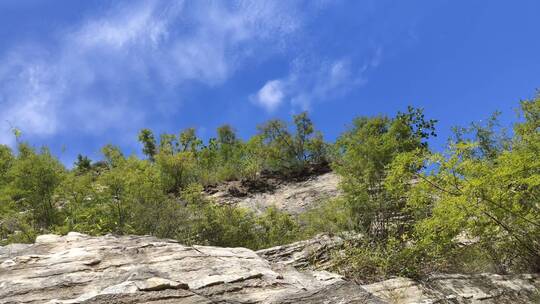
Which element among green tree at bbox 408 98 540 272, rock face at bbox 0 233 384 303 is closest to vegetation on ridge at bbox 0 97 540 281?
green tree at bbox 408 98 540 272

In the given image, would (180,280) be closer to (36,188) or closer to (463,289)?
(463,289)

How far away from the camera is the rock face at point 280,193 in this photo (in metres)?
31.2

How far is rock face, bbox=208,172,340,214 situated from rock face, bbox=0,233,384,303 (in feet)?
61.9

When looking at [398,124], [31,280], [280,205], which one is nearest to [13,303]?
[31,280]

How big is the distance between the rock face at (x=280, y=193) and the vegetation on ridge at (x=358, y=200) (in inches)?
70.4

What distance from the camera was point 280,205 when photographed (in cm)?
3180

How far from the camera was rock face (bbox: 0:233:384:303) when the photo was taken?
8.55 meters

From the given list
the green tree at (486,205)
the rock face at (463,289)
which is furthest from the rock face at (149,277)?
the green tree at (486,205)

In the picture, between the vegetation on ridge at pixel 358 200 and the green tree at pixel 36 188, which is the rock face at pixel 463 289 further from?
the green tree at pixel 36 188

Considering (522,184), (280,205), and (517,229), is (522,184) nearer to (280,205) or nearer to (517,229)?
(517,229)

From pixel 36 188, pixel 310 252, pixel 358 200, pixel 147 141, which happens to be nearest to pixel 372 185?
pixel 358 200

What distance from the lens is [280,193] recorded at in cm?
3394

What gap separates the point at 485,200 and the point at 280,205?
20.6 meters

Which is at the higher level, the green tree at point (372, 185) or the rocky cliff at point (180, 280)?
the green tree at point (372, 185)
